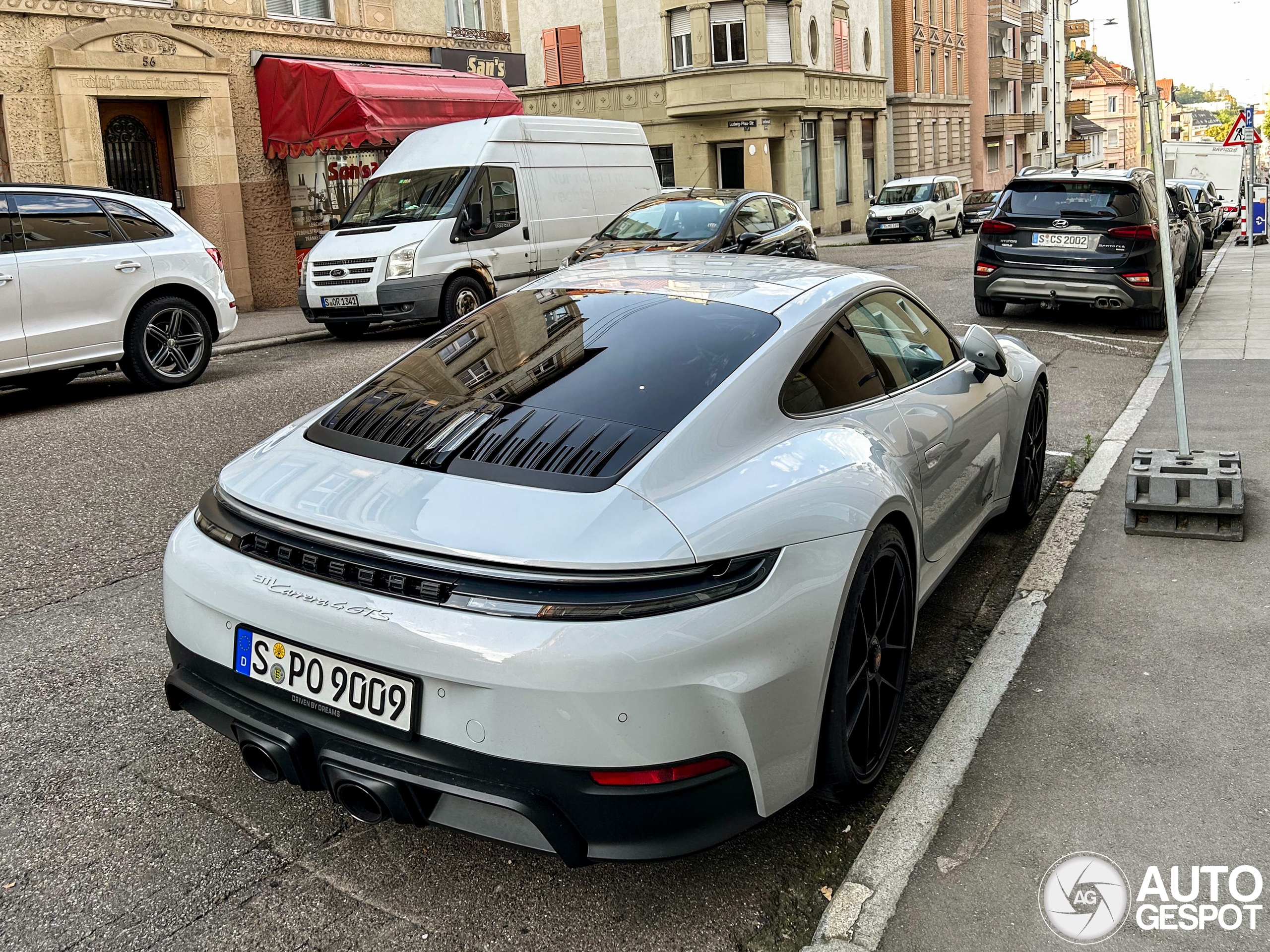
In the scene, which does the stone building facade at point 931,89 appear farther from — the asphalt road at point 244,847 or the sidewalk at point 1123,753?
the asphalt road at point 244,847

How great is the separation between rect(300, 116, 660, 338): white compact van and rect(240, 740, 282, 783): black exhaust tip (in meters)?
10.6

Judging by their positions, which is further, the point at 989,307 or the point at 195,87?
the point at 195,87

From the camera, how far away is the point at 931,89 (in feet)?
175

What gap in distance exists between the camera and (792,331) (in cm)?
353

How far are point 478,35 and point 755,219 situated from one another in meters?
10.9

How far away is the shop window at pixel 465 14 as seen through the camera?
22453mm

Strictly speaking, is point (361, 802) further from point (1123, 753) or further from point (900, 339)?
point (900, 339)

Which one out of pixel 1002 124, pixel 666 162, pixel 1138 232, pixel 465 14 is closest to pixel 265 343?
pixel 1138 232

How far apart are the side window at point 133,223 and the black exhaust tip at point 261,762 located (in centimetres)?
830

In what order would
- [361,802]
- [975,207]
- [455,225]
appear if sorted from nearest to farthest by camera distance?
[361,802] < [455,225] < [975,207]

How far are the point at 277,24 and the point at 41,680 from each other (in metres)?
17.2

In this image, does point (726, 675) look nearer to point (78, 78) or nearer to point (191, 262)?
point (191, 262)

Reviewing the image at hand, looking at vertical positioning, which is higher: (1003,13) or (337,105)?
(1003,13)

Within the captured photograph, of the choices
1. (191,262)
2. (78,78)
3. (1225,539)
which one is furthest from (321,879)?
(78,78)
